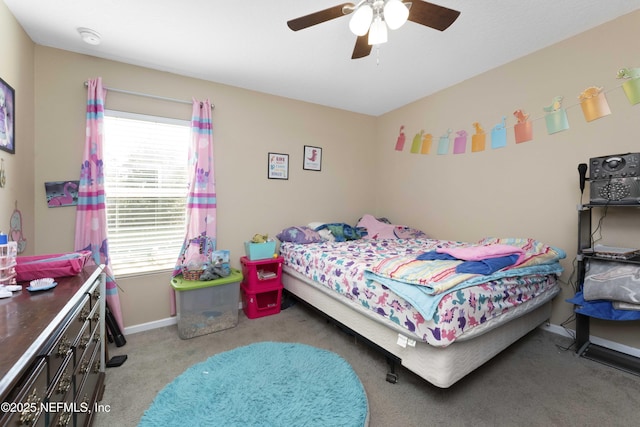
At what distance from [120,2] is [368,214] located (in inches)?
135

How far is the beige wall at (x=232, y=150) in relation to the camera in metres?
→ 2.34

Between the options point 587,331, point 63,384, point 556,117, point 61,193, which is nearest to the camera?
point 63,384

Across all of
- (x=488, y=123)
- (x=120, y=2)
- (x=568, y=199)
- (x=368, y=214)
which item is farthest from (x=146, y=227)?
(x=568, y=199)

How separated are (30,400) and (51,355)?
0.58ft

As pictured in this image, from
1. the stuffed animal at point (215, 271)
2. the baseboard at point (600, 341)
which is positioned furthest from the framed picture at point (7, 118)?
the baseboard at point (600, 341)

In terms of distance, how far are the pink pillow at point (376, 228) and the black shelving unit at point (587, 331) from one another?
1.70 m

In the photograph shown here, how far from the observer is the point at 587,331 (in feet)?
7.39

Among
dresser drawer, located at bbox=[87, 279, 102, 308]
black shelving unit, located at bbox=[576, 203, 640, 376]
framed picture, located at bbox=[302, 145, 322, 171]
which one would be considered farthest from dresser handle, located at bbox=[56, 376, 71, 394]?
black shelving unit, located at bbox=[576, 203, 640, 376]

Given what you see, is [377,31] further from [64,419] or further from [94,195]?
[94,195]

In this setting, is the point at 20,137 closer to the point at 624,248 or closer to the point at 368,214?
the point at 368,214

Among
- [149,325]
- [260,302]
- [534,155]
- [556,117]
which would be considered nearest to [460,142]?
[534,155]

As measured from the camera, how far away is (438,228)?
3.46m

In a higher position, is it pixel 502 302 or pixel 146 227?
pixel 146 227

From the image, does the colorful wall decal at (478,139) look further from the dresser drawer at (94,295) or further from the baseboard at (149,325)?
the baseboard at (149,325)
